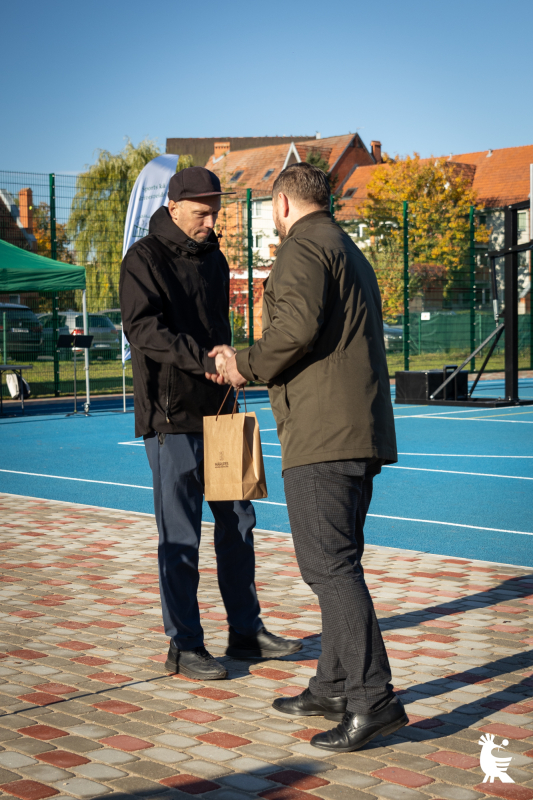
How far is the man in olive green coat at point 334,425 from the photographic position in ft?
11.0

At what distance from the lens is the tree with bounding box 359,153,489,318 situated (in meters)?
31.0

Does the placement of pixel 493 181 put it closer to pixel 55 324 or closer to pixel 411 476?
pixel 55 324

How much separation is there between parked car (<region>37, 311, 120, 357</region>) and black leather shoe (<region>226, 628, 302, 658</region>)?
1804cm

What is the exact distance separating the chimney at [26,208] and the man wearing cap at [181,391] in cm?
1708

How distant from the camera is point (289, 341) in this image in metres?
3.32

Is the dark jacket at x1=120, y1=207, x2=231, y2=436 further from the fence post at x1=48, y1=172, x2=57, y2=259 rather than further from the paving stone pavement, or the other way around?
the fence post at x1=48, y1=172, x2=57, y2=259

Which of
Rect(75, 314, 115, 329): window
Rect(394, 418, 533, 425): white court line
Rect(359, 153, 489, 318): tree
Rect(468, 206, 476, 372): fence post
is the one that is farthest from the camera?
Rect(359, 153, 489, 318): tree

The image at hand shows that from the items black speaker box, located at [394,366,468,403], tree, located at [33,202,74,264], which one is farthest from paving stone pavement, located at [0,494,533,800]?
tree, located at [33,202,74,264]

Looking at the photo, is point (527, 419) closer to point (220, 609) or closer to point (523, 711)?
point (220, 609)

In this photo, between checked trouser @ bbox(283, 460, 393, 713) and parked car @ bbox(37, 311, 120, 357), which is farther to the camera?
parked car @ bbox(37, 311, 120, 357)

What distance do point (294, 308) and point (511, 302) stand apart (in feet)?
50.3

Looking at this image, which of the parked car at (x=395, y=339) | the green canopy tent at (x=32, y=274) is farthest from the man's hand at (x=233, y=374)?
the parked car at (x=395, y=339)

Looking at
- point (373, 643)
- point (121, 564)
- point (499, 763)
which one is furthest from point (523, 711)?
point (121, 564)

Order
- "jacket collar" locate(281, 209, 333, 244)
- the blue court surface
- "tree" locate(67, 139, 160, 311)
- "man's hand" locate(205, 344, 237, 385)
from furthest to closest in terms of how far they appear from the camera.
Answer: "tree" locate(67, 139, 160, 311) < the blue court surface < "man's hand" locate(205, 344, 237, 385) < "jacket collar" locate(281, 209, 333, 244)
